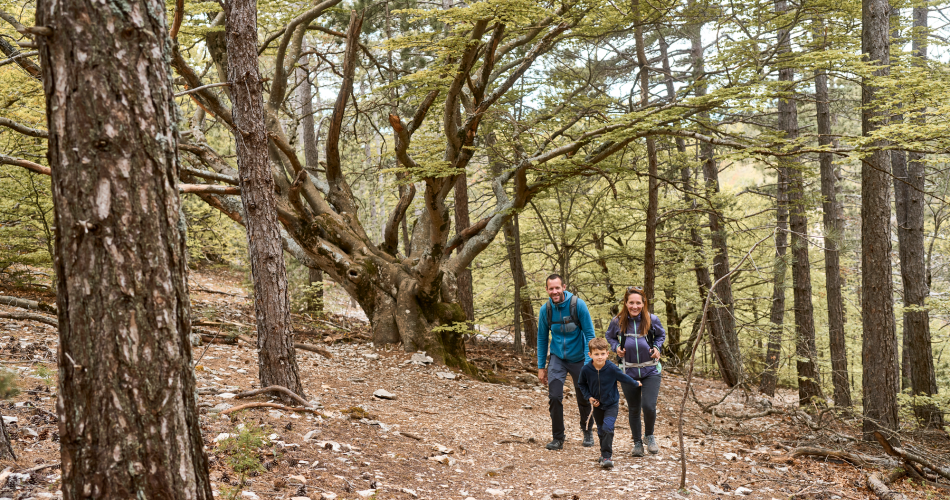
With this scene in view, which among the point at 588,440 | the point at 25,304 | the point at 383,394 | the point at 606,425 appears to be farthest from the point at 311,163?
the point at 606,425

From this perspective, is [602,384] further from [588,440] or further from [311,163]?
[311,163]

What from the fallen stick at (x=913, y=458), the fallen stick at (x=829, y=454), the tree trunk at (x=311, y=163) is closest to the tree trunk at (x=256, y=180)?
the fallen stick at (x=829, y=454)

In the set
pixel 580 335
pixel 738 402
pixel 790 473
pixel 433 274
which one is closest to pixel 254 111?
pixel 580 335

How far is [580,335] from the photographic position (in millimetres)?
6039

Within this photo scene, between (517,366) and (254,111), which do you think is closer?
(254,111)

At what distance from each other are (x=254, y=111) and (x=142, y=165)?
334cm

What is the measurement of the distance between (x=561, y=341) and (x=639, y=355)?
807 mm

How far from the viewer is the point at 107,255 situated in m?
2.00

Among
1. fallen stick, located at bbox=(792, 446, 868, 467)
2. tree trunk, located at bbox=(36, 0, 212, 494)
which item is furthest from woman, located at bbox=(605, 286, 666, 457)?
tree trunk, located at bbox=(36, 0, 212, 494)

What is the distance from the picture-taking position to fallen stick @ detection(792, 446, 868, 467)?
20.6ft

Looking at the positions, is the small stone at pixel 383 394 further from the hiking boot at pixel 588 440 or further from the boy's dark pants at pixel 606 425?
the boy's dark pants at pixel 606 425

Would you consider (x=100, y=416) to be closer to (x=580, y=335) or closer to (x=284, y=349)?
(x=284, y=349)

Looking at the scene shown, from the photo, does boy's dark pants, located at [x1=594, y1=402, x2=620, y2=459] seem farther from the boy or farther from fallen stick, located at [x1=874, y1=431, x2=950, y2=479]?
fallen stick, located at [x1=874, y1=431, x2=950, y2=479]

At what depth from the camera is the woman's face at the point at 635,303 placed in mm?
5789
